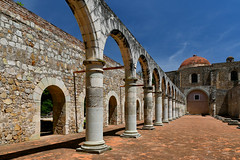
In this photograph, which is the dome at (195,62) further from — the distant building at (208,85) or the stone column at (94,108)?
the stone column at (94,108)

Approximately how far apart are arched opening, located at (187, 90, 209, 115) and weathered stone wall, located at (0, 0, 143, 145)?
2991 centimetres

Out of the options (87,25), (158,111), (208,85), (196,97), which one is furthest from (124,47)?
(208,85)

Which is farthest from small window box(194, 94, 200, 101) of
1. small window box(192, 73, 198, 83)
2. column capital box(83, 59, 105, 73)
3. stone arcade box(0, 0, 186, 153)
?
column capital box(83, 59, 105, 73)

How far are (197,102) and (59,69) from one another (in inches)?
1237

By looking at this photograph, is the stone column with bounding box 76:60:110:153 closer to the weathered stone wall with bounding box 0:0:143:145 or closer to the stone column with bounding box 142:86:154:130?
the weathered stone wall with bounding box 0:0:143:145

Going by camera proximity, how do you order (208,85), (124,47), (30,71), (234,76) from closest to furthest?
1. (30,71)
2. (124,47)
3. (234,76)
4. (208,85)

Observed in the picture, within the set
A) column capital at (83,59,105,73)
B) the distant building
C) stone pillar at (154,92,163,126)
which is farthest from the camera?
the distant building

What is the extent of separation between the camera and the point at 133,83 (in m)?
7.36

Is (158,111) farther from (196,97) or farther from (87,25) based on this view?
(196,97)

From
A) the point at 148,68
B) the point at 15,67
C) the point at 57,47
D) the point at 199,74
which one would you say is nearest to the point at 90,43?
the point at 15,67

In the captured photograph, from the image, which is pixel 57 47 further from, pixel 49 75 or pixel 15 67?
pixel 15 67

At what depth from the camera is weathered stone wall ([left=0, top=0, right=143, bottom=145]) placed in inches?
222

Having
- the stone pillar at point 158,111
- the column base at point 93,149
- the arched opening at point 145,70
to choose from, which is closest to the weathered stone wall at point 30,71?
the column base at point 93,149

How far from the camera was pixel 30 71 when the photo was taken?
6457 millimetres
